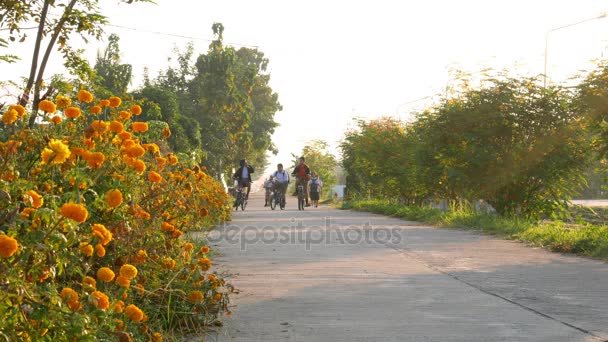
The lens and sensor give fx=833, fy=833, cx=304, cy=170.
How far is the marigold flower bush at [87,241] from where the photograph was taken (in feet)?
10.4

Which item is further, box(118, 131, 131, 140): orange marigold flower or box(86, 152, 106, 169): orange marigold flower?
box(118, 131, 131, 140): orange marigold flower

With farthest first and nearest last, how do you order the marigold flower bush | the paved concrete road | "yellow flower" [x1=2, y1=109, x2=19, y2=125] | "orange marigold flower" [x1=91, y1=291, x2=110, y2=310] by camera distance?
the paved concrete road, "yellow flower" [x1=2, y1=109, x2=19, y2=125], "orange marigold flower" [x1=91, y1=291, x2=110, y2=310], the marigold flower bush

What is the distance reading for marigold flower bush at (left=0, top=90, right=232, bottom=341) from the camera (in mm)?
3174

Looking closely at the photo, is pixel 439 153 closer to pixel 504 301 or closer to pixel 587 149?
pixel 587 149

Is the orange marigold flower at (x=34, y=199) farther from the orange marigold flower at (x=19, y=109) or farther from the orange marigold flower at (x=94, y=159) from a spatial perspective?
the orange marigold flower at (x=19, y=109)

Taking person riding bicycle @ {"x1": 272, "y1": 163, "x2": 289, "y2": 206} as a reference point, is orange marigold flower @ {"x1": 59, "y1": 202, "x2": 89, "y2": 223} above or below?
below

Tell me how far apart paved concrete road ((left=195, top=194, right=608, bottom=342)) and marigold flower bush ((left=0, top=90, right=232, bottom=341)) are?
58cm

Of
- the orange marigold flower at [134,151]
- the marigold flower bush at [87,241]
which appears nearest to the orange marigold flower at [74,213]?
the marigold flower bush at [87,241]

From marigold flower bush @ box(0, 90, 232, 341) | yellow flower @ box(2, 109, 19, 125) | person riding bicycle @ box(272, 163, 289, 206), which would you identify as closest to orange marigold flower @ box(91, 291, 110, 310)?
marigold flower bush @ box(0, 90, 232, 341)

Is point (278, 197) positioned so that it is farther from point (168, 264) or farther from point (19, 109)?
point (19, 109)

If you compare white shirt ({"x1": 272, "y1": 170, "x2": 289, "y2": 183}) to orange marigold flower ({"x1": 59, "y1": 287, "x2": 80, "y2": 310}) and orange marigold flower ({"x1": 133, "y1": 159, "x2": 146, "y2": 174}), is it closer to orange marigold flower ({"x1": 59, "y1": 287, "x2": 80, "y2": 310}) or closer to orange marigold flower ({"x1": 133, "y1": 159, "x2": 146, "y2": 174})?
orange marigold flower ({"x1": 133, "y1": 159, "x2": 146, "y2": 174})

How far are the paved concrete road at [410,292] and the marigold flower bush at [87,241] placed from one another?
580 millimetres

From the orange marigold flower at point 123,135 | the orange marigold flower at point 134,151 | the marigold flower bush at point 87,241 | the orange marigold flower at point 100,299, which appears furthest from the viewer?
the orange marigold flower at point 123,135

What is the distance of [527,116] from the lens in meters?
17.6
